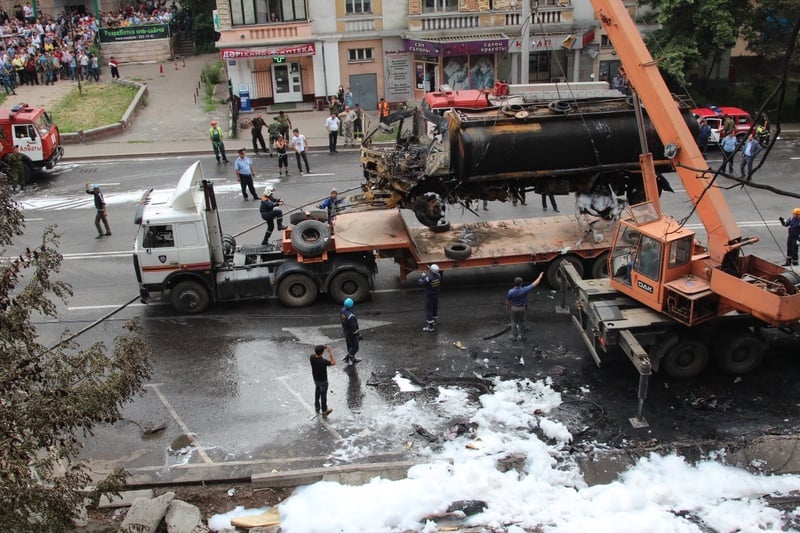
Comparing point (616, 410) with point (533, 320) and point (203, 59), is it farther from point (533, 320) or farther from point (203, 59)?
point (203, 59)

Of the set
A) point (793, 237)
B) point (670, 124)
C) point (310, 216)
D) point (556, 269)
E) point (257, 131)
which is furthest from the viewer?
point (257, 131)

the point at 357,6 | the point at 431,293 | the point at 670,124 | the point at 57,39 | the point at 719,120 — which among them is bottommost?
the point at 431,293

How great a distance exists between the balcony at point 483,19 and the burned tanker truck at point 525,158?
17587mm

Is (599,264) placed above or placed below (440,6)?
below

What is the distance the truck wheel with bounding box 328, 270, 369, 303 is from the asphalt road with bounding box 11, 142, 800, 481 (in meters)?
0.25

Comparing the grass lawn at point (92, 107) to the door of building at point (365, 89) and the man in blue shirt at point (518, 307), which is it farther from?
the man in blue shirt at point (518, 307)

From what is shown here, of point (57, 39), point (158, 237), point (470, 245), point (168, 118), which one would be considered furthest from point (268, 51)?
point (470, 245)

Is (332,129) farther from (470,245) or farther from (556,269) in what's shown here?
(556,269)

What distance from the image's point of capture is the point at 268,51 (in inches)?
1300

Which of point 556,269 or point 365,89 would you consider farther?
point 365,89

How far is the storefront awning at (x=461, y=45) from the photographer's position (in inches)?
1283

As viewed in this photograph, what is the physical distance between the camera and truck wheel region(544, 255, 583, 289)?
624 inches

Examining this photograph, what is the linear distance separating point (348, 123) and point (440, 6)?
8281mm

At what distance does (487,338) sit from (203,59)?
32.1m
